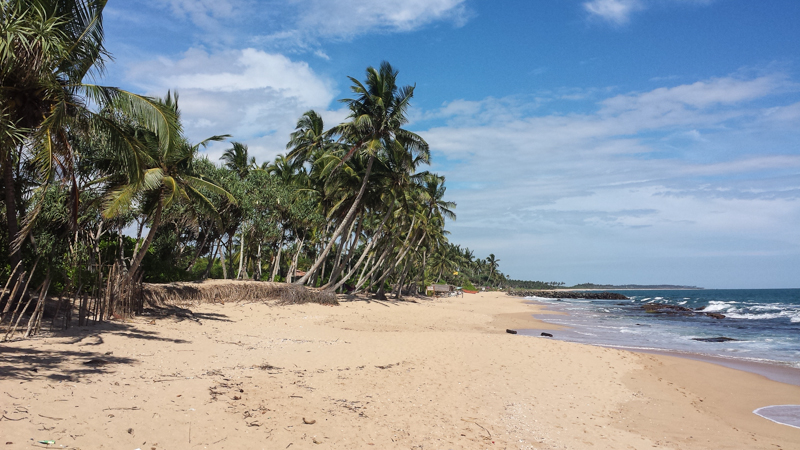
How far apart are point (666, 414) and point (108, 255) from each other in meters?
17.5

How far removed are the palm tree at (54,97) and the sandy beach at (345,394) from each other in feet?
9.50

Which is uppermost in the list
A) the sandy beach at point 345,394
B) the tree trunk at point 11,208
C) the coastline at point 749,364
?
the tree trunk at point 11,208

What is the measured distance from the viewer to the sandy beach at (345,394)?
478cm

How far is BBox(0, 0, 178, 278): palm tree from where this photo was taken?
6.79 meters

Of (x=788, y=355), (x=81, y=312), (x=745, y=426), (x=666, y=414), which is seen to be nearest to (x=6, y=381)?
(x=81, y=312)

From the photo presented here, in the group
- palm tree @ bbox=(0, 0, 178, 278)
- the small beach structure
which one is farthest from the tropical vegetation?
the small beach structure

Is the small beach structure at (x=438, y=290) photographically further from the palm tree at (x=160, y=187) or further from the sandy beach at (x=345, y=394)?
the palm tree at (x=160, y=187)

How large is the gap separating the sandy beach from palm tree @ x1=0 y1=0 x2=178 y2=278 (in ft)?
9.50

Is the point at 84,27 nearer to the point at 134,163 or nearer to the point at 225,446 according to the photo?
the point at 134,163

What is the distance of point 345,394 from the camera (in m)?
6.99

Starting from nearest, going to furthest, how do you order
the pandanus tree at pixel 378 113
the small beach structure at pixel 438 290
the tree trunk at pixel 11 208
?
1. the tree trunk at pixel 11 208
2. the pandanus tree at pixel 378 113
3. the small beach structure at pixel 438 290

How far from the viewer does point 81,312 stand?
8664mm

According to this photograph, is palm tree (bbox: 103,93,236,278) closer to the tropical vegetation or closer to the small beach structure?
the tropical vegetation

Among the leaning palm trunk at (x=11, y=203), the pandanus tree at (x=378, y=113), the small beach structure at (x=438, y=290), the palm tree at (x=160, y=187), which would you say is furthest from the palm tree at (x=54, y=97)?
the small beach structure at (x=438, y=290)
